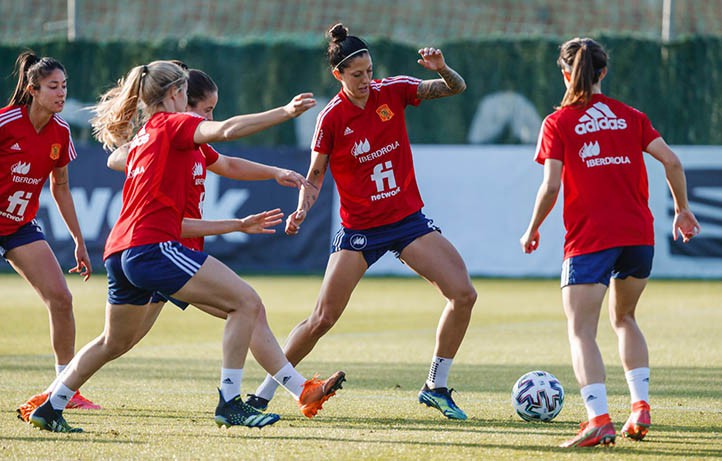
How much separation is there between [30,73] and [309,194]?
2037mm

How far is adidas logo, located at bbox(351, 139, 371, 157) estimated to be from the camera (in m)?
7.02

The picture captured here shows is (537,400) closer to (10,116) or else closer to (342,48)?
(342,48)

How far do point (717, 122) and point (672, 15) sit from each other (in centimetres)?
209

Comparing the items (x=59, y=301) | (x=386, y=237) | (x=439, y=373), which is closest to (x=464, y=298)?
(x=439, y=373)

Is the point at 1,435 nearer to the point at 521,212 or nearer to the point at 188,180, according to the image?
the point at 188,180

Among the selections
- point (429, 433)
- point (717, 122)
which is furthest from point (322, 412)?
point (717, 122)

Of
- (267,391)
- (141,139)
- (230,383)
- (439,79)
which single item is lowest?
(267,391)

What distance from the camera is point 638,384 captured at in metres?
5.98

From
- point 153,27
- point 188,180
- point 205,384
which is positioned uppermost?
point 153,27

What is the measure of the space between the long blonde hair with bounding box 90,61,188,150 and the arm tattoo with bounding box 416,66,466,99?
164 centimetres

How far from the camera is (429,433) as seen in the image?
6.11 meters

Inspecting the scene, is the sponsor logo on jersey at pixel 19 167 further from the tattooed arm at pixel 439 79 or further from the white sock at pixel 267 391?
the tattooed arm at pixel 439 79

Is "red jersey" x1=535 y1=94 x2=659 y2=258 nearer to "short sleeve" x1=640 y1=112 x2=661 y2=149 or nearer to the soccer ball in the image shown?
"short sleeve" x1=640 y1=112 x2=661 y2=149

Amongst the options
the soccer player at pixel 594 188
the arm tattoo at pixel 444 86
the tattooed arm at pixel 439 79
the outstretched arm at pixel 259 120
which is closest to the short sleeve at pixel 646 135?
the soccer player at pixel 594 188
